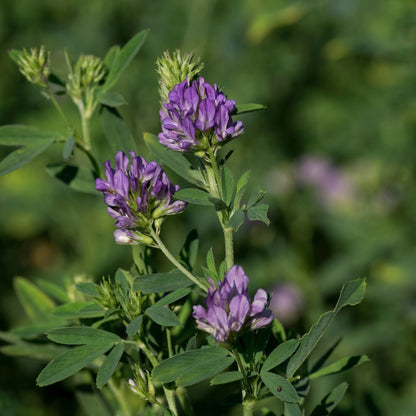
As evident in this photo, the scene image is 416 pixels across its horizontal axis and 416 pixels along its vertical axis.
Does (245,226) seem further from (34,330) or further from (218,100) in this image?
(218,100)

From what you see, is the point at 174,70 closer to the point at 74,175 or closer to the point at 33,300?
the point at 74,175

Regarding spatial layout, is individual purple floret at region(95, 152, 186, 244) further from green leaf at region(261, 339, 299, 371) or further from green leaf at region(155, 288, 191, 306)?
green leaf at region(261, 339, 299, 371)

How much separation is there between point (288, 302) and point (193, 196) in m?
1.91

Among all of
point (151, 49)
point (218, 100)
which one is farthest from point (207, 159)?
point (151, 49)

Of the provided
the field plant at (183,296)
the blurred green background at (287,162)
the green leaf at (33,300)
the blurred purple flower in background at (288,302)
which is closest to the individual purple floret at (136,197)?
the field plant at (183,296)

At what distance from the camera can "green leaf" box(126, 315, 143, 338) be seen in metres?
0.76

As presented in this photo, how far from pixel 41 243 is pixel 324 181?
4.36 feet

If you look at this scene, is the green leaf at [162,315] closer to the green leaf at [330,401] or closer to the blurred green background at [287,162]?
the green leaf at [330,401]

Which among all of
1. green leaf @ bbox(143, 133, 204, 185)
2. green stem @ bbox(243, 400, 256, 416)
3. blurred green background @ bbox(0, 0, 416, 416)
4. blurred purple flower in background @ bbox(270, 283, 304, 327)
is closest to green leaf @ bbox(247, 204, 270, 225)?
green leaf @ bbox(143, 133, 204, 185)

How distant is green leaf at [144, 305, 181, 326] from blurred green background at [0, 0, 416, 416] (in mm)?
1356

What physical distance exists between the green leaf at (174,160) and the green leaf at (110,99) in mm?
76

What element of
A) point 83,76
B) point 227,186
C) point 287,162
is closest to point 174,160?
point 227,186

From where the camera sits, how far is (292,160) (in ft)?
10.2

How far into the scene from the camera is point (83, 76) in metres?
1.00
